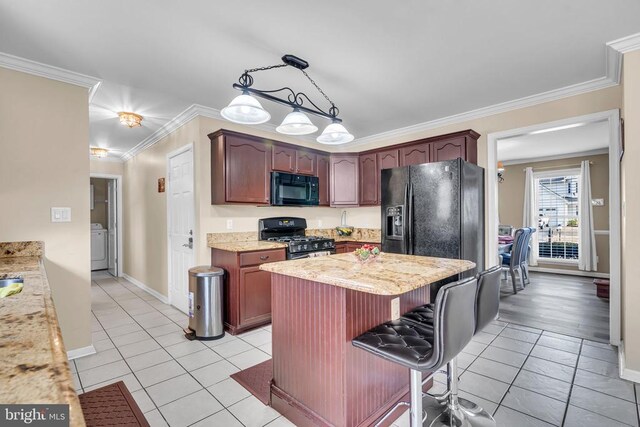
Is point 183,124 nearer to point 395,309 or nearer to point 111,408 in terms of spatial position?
point 111,408

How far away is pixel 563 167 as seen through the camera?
6.25 metres

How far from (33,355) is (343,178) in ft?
13.8

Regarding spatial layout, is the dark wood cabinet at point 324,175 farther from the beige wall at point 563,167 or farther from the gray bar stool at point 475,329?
the beige wall at point 563,167

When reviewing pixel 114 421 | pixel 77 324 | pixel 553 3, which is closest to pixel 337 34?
pixel 553 3

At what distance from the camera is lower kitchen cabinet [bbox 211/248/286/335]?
3.19 metres

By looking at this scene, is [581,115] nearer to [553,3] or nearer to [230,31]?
[553,3]

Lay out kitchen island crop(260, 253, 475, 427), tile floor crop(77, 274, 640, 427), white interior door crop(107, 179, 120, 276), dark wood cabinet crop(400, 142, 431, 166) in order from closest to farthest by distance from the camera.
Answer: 1. kitchen island crop(260, 253, 475, 427)
2. tile floor crop(77, 274, 640, 427)
3. dark wood cabinet crop(400, 142, 431, 166)
4. white interior door crop(107, 179, 120, 276)

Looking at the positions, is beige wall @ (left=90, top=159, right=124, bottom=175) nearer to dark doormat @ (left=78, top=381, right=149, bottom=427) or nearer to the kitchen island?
dark doormat @ (left=78, top=381, right=149, bottom=427)

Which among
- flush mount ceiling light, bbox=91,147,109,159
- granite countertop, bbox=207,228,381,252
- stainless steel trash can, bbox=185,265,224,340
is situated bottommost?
stainless steel trash can, bbox=185,265,224,340

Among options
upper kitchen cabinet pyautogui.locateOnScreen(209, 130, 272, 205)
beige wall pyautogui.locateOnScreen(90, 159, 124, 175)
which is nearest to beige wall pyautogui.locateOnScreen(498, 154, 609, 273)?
upper kitchen cabinet pyautogui.locateOnScreen(209, 130, 272, 205)

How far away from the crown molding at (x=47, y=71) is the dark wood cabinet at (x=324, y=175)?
2682 mm

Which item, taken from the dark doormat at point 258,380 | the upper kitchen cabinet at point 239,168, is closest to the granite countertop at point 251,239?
the upper kitchen cabinet at point 239,168

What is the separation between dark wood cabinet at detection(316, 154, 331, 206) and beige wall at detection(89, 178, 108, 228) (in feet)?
17.4

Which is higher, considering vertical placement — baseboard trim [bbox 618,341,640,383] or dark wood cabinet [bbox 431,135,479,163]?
dark wood cabinet [bbox 431,135,479,163]
